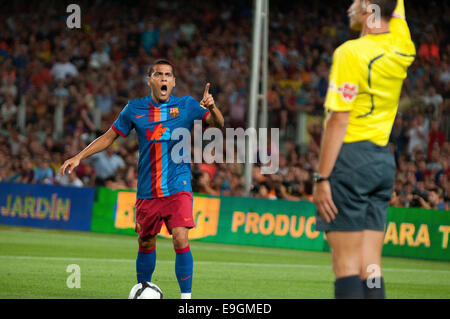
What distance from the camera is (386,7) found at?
18.0ft

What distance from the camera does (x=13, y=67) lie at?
26234mm

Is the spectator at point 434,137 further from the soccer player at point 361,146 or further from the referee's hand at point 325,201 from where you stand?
the referee's hand at point 325,201

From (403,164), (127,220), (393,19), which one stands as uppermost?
(393,19)

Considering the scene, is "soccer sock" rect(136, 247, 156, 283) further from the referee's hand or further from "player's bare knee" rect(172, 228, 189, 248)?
the referee's hand

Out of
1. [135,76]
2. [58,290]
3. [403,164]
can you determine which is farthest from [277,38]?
[58,290]

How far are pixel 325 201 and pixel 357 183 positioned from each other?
0.26 metres

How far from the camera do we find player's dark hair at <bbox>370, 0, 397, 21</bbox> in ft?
18.0

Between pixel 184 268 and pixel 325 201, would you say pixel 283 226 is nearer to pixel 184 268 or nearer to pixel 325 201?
pixel 184 268

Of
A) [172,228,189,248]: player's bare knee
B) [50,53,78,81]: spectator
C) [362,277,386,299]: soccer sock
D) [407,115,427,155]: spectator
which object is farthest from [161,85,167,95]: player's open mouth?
[50,53,78,81]: spectator

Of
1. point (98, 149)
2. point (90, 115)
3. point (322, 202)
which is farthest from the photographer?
point (90, 115)

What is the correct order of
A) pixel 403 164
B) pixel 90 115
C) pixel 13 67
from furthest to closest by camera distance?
pixel 13 67
pixel 90 115
pixel 403 164

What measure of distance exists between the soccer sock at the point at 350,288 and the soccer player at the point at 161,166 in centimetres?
314

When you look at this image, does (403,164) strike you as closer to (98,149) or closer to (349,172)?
(98,149)
